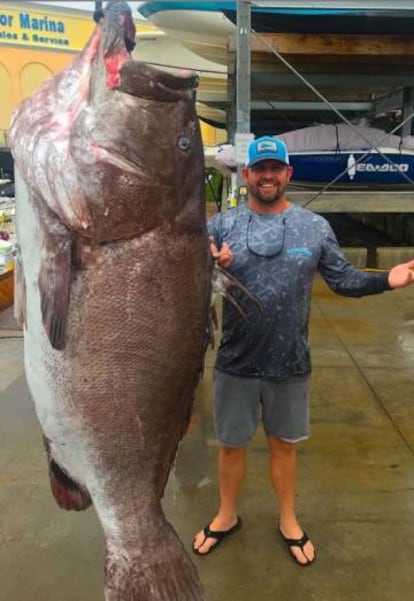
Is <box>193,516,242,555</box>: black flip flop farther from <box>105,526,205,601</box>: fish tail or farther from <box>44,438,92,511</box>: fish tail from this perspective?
<box>44,438,92,511</box>: fish tail

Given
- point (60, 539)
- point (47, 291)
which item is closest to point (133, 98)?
point (47, 291)

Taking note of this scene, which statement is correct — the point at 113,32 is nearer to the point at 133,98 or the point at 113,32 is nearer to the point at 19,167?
the point at 133,98

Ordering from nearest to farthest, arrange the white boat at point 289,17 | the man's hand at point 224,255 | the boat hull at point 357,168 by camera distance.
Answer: the man's hand at point 224,255 < the white boat at point 289,17 < the boat hull at point 357,168

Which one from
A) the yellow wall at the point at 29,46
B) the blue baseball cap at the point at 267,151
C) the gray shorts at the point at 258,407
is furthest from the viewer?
the yellow wall at the point at 29,46

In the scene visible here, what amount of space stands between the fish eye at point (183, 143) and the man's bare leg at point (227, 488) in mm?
1548

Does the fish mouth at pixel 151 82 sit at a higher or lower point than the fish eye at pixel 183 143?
higher

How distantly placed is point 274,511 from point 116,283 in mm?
1906

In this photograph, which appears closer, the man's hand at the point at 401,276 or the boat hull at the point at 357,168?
the man's hand at the point at 401,276

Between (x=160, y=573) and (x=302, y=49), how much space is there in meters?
5.52

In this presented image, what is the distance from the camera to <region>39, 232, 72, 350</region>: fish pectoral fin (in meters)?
1.58

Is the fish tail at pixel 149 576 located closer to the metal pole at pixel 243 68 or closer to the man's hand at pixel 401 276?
the man's hand at pixel 401 276

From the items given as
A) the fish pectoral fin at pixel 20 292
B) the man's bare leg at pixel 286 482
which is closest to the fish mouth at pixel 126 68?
the fish pectoral fin at pixel 20 292

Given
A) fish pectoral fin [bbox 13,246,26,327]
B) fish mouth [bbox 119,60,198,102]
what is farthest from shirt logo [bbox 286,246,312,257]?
fish pectoral fin [bbox 13,246,26,327]

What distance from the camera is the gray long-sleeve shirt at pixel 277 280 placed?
2.51 metres
